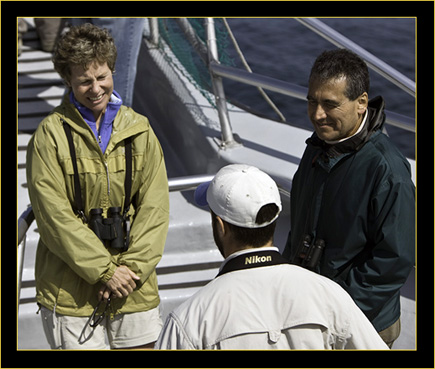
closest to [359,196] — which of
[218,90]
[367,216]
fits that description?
[367,216]

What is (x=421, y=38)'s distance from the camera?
348 cm

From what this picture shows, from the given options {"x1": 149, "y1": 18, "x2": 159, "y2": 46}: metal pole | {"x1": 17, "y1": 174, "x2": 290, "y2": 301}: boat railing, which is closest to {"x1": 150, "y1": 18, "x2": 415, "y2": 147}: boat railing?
{"x1": 17, "y1": 174, "x2": 290, "y2": 301}: boat railing

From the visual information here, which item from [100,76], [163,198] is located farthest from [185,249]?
[100,76]

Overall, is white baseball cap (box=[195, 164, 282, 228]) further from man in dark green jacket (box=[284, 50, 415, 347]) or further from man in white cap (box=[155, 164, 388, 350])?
man in dark green jacket (box=[284, 50, 415, 347])

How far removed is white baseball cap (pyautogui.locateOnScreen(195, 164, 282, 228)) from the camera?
204 centimetres

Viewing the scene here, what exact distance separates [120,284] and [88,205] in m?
0.34

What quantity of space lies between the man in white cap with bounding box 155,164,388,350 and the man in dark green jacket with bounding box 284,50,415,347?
1.69 ft

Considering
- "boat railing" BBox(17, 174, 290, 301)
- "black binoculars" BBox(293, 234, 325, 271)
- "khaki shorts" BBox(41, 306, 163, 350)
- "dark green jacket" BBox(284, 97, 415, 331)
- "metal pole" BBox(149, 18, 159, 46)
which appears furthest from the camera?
"metal pole" BBox(149, 18, 159, 46)

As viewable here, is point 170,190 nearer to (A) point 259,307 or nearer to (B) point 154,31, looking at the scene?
(A) point 259,307

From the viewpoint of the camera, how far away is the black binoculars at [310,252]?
8.68 ft

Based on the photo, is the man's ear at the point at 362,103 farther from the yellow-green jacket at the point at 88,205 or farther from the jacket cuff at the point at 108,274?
the jacket cuff at the point at 108,274

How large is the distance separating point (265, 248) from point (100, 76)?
46.8 inches

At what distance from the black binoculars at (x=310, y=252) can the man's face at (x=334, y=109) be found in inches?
14.9

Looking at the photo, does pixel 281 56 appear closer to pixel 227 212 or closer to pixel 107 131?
pixel 107 131
